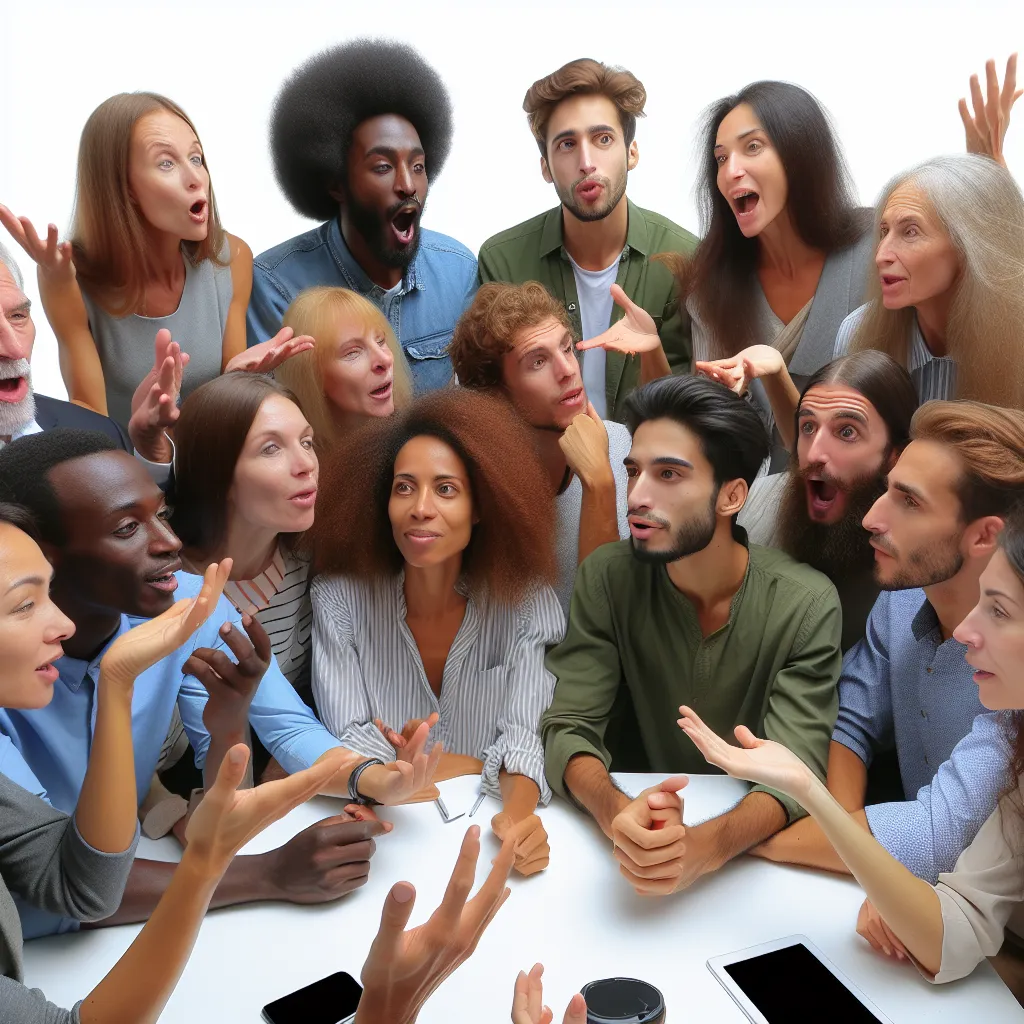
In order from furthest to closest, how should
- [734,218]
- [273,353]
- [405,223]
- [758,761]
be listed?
[405,223] → [734,218] → [273,353] → [758,761]

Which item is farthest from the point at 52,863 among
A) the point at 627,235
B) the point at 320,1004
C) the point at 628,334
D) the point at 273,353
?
the point at 627,235

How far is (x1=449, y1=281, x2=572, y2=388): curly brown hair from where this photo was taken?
3.53 metres

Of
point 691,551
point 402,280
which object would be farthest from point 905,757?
point 402,280

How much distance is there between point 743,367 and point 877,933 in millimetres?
1608

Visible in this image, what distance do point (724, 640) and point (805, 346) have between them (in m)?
1.51

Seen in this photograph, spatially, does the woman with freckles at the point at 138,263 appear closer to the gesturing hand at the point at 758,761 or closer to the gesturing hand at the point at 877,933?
the gesturing hand at the point at 758,761

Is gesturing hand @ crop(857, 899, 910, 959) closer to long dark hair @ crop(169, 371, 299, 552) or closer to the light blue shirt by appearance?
the light blue shirt

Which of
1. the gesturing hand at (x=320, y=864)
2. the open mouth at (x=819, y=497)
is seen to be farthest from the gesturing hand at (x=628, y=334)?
the gesturing hand at (x=320, y=864)

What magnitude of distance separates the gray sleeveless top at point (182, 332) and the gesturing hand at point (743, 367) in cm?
168

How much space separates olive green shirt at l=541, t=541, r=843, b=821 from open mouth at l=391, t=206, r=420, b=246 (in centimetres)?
167

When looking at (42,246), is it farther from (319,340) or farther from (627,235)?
(627,235)

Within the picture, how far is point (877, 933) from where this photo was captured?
6.86ft

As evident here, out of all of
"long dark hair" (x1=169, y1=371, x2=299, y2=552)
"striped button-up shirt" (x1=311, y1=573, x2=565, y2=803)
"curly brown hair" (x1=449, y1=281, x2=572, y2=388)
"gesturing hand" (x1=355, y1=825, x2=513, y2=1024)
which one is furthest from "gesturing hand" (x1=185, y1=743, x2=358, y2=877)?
"curly brown hair" (x1=449, y1=281, x2=572, y2=388)

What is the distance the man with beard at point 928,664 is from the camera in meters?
2.30
